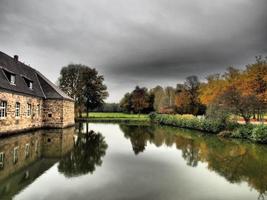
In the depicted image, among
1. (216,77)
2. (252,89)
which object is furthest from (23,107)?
(216,77)

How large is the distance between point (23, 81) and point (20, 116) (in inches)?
182

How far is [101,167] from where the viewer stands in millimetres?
9562

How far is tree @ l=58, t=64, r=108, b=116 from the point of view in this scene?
5123 centimetres

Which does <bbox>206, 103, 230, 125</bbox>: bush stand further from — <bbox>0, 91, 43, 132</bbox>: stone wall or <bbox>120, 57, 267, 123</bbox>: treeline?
<bbox>0, 91, 43, 132</bbox>: stone wall

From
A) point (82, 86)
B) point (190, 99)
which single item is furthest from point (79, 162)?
point (190, 99)

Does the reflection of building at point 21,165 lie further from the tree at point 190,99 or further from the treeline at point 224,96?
the tree at point 190,99

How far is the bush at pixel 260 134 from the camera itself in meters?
18.1

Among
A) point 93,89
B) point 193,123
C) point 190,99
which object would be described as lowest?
point 193,123

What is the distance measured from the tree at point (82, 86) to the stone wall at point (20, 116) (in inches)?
959

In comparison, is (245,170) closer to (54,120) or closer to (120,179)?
(120,179)

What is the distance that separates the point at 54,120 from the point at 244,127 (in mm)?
18038

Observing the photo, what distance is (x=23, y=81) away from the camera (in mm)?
24500

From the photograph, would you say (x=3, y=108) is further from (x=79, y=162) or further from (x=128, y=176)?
(x=128, y=176)

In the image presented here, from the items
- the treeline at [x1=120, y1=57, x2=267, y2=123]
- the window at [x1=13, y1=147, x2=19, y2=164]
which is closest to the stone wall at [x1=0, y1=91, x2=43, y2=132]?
the window at [x1=13, y1=147, x2=19, y2=164]
